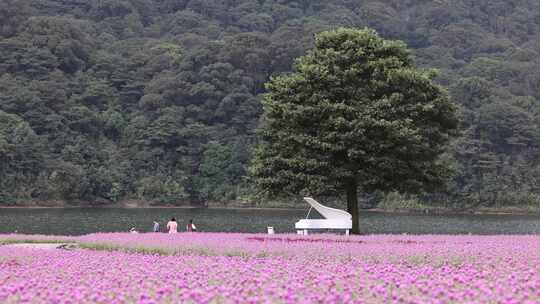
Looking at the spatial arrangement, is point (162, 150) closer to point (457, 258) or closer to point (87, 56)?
point (87, 56)

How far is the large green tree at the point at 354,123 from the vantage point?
33500mm

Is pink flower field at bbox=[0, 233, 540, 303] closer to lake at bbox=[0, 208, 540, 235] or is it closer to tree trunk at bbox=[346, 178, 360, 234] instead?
tree trunk at bbox=[346, 178, 360, 234]

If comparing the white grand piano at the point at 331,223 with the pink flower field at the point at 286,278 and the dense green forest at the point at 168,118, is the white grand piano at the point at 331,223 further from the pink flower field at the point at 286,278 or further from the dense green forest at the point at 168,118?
the dense green forest at the point at 168,118

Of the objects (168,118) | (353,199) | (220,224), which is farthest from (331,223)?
(168,118)

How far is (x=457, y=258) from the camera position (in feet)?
51.6

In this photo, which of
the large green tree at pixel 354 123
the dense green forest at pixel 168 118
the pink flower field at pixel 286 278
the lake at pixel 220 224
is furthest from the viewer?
the dense green forest at pixel 168 118

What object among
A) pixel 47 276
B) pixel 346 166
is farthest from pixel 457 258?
pixel 346 166

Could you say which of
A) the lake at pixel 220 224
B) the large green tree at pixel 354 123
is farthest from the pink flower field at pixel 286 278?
the lake at pixel 220 224

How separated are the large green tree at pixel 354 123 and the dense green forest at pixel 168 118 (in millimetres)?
80094

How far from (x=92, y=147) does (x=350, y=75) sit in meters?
107

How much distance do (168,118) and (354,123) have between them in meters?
111

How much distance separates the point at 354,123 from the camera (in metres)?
33.0

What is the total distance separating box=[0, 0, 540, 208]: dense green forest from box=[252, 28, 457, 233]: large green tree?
8009cm

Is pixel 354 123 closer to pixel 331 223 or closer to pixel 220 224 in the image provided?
pixel 331 223
